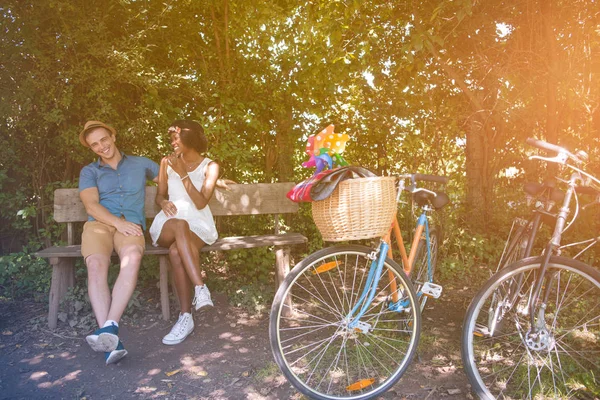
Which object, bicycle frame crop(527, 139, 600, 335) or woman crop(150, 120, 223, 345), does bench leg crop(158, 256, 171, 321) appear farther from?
bicycle frame crop(527, 139, 600, 335)

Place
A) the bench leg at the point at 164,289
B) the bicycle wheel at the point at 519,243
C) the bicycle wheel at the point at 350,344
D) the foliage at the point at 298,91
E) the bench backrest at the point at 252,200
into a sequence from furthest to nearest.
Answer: the bench backrest at the point at 252,200, the foliage at the point at 298,91, the bench leg at the point at 164,289, the bicycle wheel at the point at 519,243, the bicycle wheel at the point at 350,344

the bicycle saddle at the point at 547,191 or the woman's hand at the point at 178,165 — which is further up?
the woman's hand at the point at 178,165

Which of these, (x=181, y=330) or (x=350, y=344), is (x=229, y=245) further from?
(x=350, y=344)

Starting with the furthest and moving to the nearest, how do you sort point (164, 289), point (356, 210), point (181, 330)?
point (164, 289)
point (181, 330)
point (356, 210)

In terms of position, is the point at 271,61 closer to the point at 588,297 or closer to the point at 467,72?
the point at 467,72

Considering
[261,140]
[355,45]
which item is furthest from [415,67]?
[261,140]

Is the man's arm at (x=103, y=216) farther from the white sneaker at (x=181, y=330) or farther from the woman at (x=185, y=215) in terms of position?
the white sneaker at (x=181, y=330)

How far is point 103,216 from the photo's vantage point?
405 cm

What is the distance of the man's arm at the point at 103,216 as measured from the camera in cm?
402

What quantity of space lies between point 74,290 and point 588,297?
15.4ft

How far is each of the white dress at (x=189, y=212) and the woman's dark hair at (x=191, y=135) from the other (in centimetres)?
20

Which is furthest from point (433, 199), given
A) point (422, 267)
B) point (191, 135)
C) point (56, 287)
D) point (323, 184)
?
point (56, 287)

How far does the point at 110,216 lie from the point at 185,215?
2.03ft

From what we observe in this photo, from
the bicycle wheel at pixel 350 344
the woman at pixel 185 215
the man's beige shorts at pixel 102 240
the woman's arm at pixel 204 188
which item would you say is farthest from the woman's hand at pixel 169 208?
the bicycle wheel at pixel 350 344
